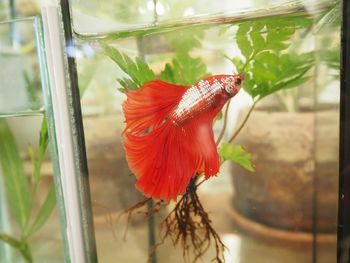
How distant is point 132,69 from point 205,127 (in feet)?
0.50

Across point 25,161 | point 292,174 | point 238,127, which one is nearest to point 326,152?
point 292,174

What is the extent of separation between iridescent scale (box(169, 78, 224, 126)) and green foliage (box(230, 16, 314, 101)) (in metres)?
0.05

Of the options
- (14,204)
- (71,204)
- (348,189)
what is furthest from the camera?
(14,204)

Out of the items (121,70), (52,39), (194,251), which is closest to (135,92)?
(121,70)

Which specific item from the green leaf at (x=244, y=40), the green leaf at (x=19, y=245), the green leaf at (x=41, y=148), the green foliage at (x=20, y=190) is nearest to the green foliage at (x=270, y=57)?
the green leaf at (x=244, y=40)

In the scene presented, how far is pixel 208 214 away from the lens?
20.8 inches

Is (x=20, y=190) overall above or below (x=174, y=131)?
below

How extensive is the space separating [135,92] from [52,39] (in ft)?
0.55

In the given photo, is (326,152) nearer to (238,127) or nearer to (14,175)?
(238,127)

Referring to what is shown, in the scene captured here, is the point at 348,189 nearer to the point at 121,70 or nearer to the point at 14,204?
the point at 121,70

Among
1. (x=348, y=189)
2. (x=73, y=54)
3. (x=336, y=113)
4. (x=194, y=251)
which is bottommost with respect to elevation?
(x=194, y=251)

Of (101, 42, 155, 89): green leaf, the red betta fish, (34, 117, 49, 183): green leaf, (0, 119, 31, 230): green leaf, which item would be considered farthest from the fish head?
(0, 119, 31, 230): green leaf

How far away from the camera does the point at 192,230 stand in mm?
540

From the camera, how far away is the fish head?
0.47 metres
